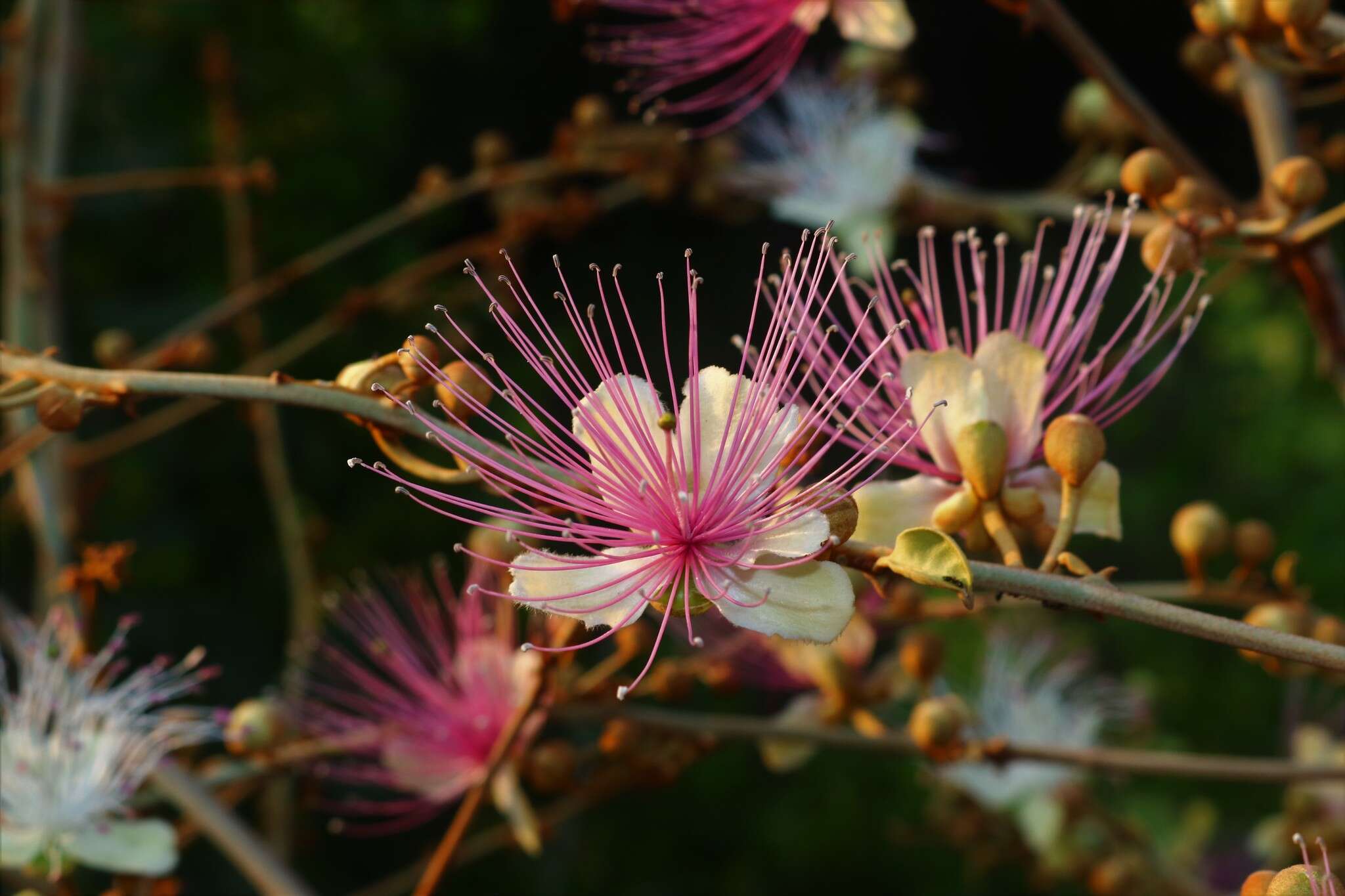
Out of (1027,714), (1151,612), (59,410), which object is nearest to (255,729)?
(59,410)

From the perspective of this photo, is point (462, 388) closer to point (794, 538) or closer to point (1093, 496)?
point (794, 538)

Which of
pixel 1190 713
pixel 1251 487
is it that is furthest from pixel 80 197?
pixel 1251 487

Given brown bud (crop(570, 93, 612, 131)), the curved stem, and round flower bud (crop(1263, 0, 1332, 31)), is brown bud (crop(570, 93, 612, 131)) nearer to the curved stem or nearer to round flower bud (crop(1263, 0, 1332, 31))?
round flower bud (crop(1263, 0, 1332, 31))

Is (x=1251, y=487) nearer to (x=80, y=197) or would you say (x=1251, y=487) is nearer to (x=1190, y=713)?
(x=1190, y=713)

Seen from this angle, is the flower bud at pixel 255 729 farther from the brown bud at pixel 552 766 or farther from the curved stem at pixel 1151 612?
the curved stem at pixel 1151 612

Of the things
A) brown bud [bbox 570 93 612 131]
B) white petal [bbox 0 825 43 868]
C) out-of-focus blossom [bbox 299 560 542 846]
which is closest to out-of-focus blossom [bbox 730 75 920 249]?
brown bud [bbox 570 93 612 131]
